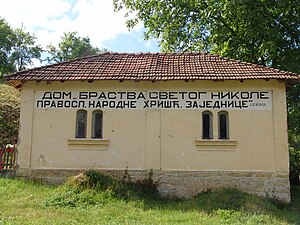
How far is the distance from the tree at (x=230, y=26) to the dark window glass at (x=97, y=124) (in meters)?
8.23

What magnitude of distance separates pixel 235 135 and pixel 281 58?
6992mm

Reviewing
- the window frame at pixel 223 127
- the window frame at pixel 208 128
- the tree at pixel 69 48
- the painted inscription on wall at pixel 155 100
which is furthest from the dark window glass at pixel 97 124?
the tree at pixel 69 48

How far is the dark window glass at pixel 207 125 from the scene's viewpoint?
1187 cm

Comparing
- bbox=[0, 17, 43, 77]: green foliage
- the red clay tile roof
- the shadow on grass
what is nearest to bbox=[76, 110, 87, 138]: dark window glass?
the red clay tile roof

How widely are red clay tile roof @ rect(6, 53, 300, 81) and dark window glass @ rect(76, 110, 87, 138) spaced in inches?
51.1

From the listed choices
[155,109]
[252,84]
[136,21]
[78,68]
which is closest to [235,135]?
[252,84]

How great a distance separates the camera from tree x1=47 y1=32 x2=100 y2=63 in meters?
56.3

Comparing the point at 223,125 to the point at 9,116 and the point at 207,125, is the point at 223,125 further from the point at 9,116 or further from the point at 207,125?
the point at 9,116

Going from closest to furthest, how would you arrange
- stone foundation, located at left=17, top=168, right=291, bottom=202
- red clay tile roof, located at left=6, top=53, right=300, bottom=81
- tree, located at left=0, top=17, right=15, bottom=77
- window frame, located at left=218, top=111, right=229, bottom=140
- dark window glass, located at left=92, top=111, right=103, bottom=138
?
1. stone foundation, located at left=17, top=168, right=291, bottom=202
2. red clay tile roof, located at left=6, top=53, right=300, bottom=81
3. window frame, located at left=218, top=111, right=229, bottom=140
4. dark window glass, located at left=92, top=111, right=103, bottom=138
5. tree, located at left=0, top=17, right=15, bottom=77

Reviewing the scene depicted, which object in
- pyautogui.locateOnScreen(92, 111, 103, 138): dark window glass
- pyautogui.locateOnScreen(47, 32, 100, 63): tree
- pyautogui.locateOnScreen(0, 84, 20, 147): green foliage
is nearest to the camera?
pyautogui.locateOnScreen(92, 111, 103, 138): dark window glass

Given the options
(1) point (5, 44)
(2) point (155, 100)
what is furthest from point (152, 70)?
(1) point (5, 44)

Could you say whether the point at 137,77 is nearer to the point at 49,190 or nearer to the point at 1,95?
the point at 49,190

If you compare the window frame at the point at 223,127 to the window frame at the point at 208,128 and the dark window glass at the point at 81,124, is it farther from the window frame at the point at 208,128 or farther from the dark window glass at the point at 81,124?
the dark window glass at the point at 81,124

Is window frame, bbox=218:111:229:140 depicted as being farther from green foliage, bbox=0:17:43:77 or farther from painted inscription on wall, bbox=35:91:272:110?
green foliage, bbox=0:17:43:77
